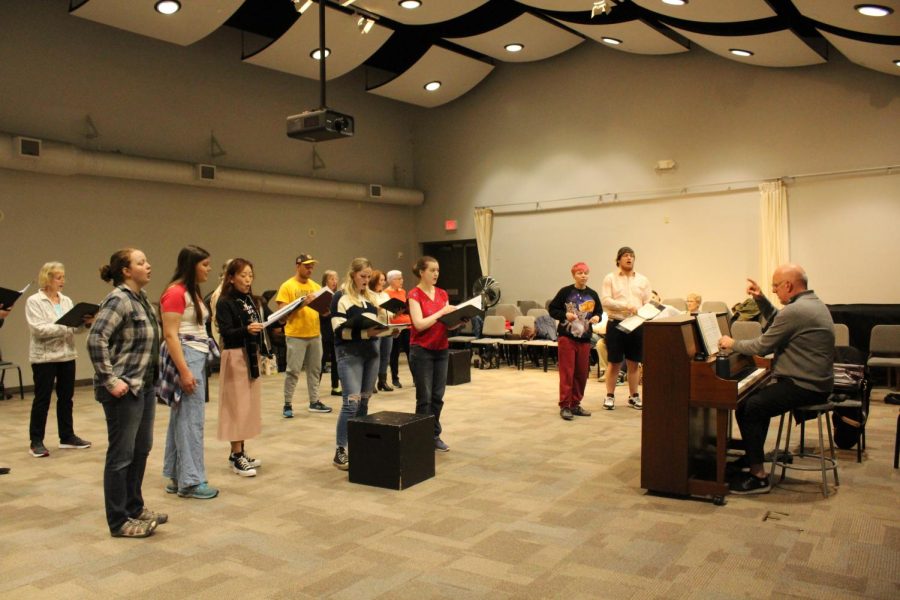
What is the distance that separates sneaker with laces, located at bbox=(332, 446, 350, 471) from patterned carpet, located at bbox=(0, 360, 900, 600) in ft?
0.31

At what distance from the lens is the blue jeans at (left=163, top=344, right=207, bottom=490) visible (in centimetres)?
429

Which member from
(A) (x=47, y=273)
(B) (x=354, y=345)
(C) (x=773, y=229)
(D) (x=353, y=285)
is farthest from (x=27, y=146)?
(C) (x=773, y=229)

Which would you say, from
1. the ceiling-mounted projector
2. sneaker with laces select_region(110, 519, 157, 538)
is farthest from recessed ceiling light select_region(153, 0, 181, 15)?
sneaker with laces select_region(110, 519, 157, 538)

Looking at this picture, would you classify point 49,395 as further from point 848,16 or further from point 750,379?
point 848,16

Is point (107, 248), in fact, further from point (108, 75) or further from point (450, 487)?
point (450, 487)

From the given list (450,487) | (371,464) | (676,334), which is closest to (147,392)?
(371,464)

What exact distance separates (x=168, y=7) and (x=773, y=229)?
8.87 metres

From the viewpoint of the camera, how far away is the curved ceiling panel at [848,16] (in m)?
6.67

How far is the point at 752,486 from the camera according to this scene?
4.44 meters

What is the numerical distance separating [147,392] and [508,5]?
872cm

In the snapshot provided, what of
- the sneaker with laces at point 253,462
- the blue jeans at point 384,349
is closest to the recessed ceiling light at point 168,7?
the blue jeans at point 384,349

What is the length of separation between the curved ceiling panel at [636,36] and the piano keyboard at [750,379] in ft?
21.0

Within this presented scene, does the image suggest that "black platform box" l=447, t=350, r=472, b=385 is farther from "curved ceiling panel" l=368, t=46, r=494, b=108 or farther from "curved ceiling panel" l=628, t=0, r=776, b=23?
"curved ceiling panel" l=368, t=46, r=494, b=108

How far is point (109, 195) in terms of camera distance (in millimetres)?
10375
